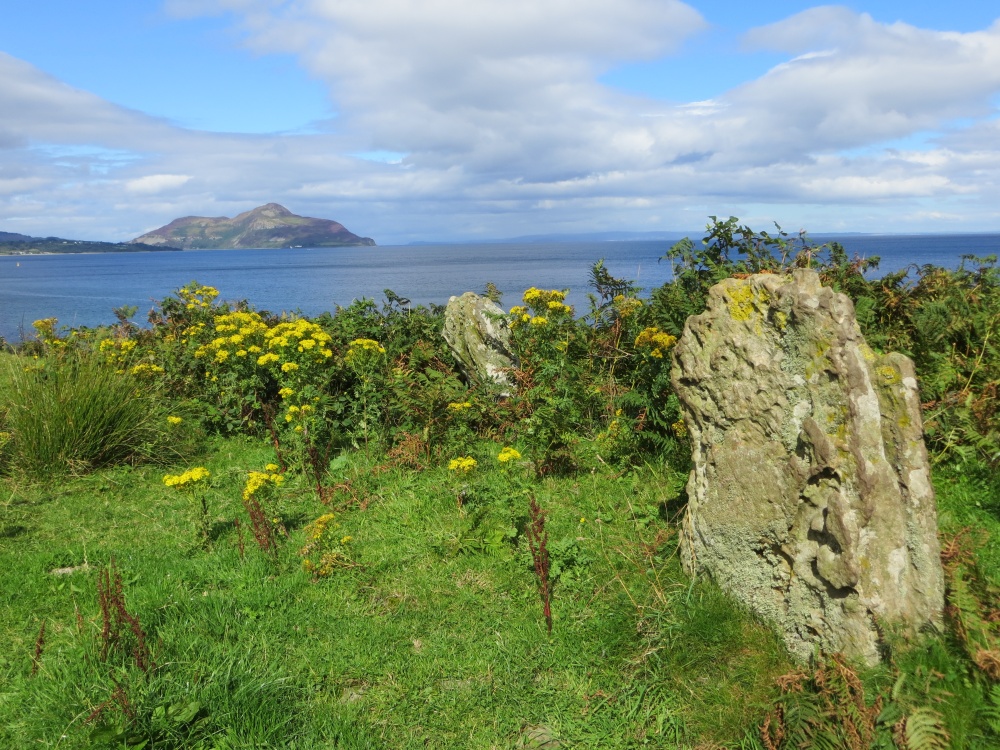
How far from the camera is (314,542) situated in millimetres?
5605

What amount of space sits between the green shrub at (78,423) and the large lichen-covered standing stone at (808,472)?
637 cm

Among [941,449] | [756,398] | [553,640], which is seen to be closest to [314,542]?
[553,640]

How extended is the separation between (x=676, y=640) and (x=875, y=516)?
131 centimetres

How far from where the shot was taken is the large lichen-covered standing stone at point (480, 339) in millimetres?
9344

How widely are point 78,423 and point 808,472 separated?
763 centimetres

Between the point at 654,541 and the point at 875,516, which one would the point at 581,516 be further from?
the point at 875,516

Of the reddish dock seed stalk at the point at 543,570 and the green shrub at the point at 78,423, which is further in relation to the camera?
the green shrub at the point at 78,423

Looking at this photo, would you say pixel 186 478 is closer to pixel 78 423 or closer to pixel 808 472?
pixel 78 423

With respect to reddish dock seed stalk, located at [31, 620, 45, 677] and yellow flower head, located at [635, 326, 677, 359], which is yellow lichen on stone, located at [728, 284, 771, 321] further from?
reddish dock seed stalk, located at [31, 620, 45, 677]

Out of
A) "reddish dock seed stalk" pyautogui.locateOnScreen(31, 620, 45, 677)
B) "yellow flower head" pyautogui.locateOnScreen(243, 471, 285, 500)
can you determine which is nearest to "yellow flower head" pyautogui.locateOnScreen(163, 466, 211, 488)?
"yellow flower head" pyautogui.locateOnScreen(243, 471, 285, 500)

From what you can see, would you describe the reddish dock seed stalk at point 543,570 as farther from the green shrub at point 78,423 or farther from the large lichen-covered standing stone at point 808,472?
the green shrub at point 78,423

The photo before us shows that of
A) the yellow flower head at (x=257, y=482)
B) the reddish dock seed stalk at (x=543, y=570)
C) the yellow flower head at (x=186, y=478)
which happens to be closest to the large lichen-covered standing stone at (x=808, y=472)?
the reddish dock seed stalk at (x=543, y=570)

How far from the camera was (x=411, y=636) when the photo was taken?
460cm

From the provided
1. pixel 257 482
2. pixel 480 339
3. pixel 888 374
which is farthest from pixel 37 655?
pixel 480 339
